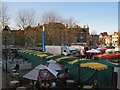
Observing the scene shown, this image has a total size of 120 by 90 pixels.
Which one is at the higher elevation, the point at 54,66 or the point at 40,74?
the point at 40,74

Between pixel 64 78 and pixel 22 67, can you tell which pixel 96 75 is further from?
pixel 22 67

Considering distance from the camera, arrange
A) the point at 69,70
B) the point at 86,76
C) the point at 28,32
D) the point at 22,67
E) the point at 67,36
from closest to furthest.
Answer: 1. the point at 86,76
2. the point at 69,70
3. the point at 22,67
4. the point at 28,32
5. the point at 67,36

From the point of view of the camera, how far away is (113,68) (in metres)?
13.0

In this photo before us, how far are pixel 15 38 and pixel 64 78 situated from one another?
44818mm

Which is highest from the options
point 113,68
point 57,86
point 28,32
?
point 28,32

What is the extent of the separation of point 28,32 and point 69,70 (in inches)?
1616

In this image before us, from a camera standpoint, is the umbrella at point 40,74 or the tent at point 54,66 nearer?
the umbrella at point 40,74

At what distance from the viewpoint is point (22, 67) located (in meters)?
21.7

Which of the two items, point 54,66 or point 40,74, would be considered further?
point 54,66

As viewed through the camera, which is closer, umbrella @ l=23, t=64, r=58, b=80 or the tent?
umbrella @ l=23, t=64, r=58, b=80

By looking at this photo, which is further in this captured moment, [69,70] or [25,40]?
[25,40]

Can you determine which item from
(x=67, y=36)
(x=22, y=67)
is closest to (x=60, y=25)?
(x=67, y=36)

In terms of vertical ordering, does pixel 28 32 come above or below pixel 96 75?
above

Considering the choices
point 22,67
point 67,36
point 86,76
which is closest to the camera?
point 86,76
